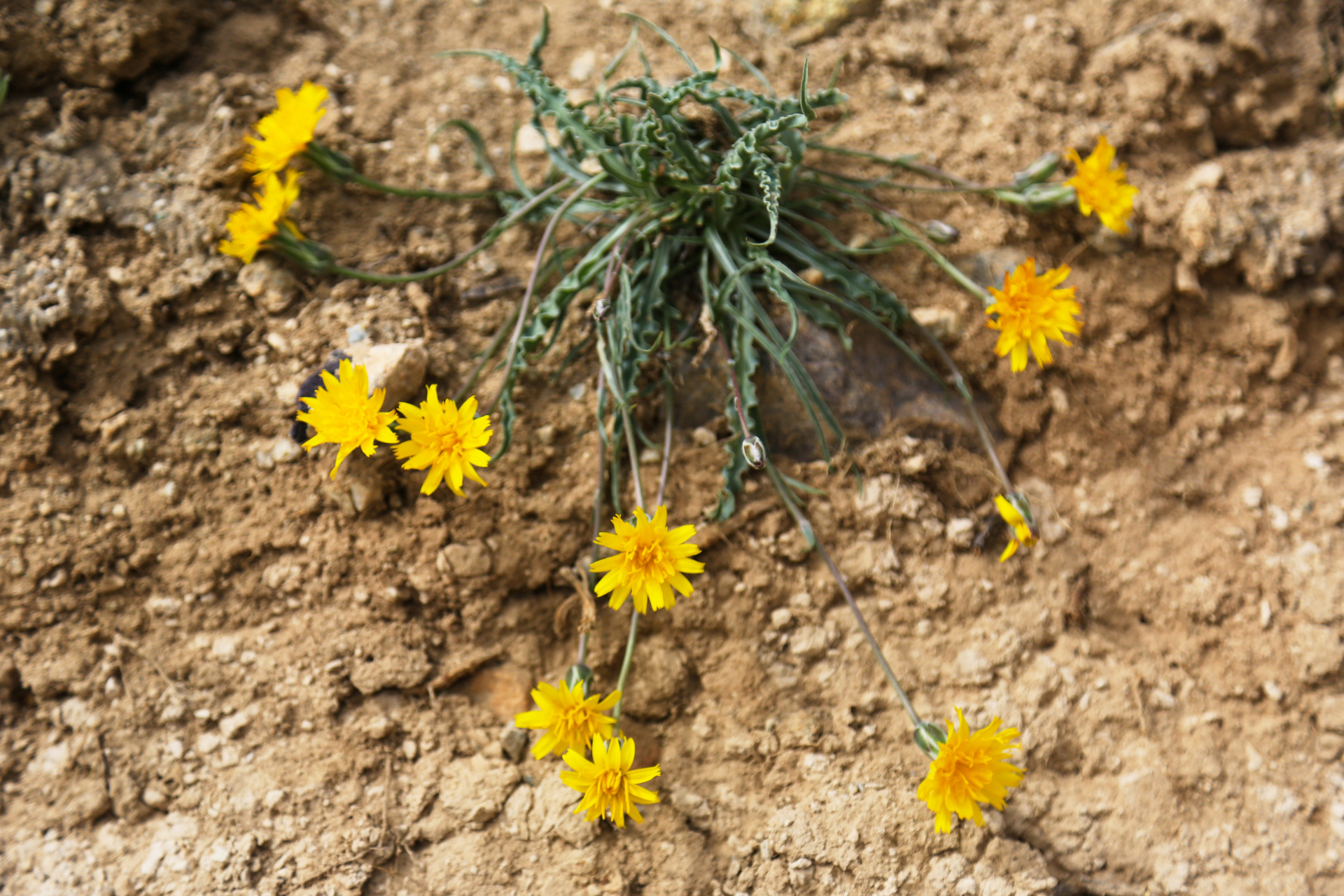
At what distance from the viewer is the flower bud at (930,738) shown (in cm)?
180

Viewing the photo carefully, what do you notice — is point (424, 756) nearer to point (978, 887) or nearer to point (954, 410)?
point (978, 887)

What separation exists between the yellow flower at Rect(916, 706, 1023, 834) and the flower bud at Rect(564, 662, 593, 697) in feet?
2.49

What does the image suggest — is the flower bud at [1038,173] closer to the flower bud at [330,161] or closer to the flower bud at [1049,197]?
the flower bud at [1049,197]

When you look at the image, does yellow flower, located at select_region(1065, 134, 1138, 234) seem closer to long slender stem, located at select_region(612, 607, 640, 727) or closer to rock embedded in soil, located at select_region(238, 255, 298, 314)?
long slender stem, located at select_region(612, 607, 640, 727)

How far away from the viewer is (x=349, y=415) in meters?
1.80

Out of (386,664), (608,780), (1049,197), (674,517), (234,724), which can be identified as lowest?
(234,724)

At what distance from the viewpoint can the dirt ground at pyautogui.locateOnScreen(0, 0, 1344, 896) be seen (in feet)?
6.17

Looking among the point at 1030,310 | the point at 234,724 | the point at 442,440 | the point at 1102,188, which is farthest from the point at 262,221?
the point at 1102,188

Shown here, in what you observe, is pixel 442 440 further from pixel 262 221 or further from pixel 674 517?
pixel 262 221

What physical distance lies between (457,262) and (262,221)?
50cm

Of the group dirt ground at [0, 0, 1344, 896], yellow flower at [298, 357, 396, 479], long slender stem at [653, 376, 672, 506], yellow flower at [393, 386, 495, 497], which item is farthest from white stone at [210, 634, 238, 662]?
long slender stem at [653, 376, 672, 506]

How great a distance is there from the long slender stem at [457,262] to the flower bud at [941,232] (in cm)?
102

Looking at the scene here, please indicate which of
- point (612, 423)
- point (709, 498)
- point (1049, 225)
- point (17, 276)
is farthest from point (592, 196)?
point (17, 276)

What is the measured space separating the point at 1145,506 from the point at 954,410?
61 centimetres
